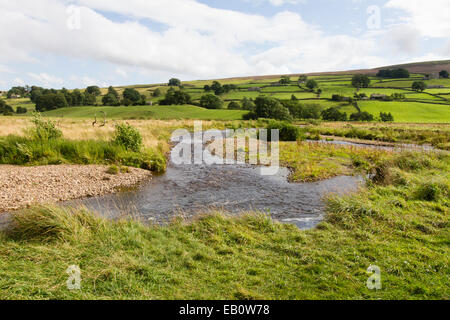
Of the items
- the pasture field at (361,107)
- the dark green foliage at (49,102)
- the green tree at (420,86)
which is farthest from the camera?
the dark green foliage at (49,102)

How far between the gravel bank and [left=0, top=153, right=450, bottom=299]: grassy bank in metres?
4.97

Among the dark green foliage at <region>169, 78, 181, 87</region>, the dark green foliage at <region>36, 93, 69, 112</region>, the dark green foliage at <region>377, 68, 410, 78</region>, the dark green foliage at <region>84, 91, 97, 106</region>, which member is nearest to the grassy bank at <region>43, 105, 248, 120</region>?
the dark green foliage at <region>36, 93, 69, 112</region>

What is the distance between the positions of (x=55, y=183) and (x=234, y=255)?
12.5m

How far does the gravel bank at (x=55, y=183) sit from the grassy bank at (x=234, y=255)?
16.3 feet

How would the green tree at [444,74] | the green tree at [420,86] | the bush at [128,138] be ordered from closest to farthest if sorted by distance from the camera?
the bush at [128,138] < the green tree at [420,86] < the green tree at [444,74]

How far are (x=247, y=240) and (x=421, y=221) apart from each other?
21.1 ft

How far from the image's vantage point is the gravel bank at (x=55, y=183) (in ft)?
42.5

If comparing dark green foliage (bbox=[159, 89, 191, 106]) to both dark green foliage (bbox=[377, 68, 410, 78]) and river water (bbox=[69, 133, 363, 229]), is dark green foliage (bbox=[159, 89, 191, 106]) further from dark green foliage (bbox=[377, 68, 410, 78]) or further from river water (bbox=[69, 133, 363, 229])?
dark green foliage (bbox=[377, 68, 410, 78])

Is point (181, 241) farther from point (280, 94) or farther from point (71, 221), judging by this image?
point (280, 94)

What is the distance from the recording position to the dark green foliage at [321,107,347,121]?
72250 millimetres

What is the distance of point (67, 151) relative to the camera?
20.3 meters

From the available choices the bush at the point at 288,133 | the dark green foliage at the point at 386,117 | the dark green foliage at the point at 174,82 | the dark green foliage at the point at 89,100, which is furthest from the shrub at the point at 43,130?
the dark green foliage at the point at 174,82

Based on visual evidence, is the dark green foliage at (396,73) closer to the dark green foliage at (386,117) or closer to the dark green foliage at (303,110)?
the dark green foliage at (303,110)

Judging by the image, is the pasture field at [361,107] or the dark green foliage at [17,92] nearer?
the pasture field at [361,107]
